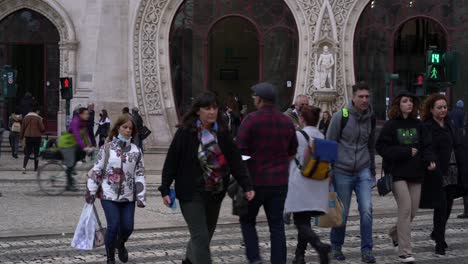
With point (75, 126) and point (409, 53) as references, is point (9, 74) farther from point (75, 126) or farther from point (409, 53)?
point (409, 53)

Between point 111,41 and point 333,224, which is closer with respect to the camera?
point 333,224

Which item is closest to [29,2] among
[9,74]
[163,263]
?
[9,74]

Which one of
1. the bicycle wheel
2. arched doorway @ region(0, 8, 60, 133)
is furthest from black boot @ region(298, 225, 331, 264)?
arched doorway @ region(0, 8, 60, 133)

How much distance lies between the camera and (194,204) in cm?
810

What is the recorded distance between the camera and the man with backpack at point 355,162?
10.1m

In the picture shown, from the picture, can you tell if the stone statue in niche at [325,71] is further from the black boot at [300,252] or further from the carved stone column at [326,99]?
the black boot at [300,252]

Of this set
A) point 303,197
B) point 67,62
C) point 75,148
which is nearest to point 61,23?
point 67,62

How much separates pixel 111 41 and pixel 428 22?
416 inches

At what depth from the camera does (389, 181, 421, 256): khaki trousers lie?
9.95m

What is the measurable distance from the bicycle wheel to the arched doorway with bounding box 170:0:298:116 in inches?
519

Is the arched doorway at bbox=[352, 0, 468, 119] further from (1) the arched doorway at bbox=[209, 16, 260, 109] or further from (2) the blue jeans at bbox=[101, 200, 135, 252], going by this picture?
(2) the blue jeans at bbox=[101, 200, 135, 252]

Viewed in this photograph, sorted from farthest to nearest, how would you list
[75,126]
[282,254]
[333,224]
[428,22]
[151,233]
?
[428,22], [75,126], [151,233], [333,224], [282,254]

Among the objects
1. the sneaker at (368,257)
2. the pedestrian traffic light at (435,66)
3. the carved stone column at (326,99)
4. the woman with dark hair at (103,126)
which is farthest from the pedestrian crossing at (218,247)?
the carved stone column at (326,99)

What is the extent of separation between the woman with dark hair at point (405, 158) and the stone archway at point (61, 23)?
22171 millimetres
